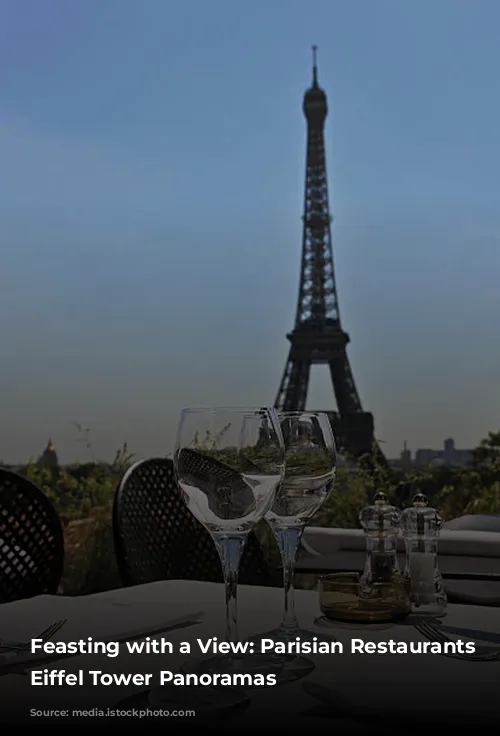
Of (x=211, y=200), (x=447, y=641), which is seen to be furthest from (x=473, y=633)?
(x=211, y=200)

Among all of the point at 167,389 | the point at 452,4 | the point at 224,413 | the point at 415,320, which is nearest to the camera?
the point at 224,413

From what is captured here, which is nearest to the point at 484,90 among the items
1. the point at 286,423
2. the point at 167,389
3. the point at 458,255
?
the point at 458,255

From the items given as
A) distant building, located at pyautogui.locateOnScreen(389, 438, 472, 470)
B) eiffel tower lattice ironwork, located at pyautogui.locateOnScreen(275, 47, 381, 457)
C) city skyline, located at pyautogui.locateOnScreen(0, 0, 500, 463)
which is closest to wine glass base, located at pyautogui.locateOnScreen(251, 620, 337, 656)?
city skyline, located at pyautogui.locateOnScreen(0, 0, 500, 463)

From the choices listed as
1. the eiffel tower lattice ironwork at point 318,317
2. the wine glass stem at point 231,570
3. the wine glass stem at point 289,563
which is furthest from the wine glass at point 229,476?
the eiffel tower lattice ironwork at point 318,317

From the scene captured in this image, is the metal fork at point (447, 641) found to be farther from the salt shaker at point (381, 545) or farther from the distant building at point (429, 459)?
the distant building at point (429, 459)

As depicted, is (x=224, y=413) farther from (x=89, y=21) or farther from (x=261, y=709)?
(x=89, y=21)

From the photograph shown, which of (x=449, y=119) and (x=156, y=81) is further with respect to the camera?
(x=449, y=119)

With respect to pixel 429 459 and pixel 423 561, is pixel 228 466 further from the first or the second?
pixel 429 459
